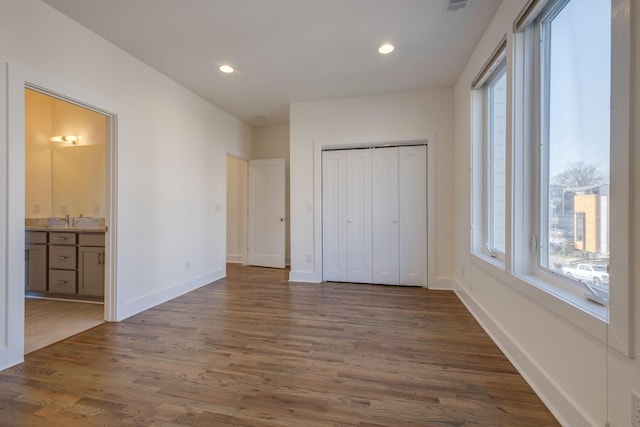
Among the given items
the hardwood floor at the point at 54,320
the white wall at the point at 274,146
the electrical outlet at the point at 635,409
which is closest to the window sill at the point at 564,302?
the electrical outlet at the point at 635,409

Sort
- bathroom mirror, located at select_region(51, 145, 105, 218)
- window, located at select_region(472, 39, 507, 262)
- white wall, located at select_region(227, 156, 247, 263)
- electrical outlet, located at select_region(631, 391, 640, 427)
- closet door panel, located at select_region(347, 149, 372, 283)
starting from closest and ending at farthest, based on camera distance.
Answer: electrical outlet, located at select_region(631, 391, 640, 427), window, located at select_region(472, 39, 507, 262), bathroom mirror, located at select_region(51, 145, 105, 218), closet door panel, located at select_region(347, 149, 372, 283), white wall, located at select_region(227, 156, 247, 263)

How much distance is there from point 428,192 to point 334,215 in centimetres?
135

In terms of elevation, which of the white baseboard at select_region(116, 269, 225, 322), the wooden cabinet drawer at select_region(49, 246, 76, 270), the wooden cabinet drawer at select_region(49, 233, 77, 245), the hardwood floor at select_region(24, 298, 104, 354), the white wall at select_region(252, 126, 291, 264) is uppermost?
the white wall at select_region(252, 126, 291, 264)

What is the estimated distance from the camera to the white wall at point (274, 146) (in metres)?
5.56

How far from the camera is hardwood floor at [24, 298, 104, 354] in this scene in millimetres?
2399

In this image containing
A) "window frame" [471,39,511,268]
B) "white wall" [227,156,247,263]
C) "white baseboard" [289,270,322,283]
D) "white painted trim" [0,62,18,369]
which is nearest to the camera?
"white painted trim" [0,62,18,369]

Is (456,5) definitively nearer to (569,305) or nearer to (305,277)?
(569,305)

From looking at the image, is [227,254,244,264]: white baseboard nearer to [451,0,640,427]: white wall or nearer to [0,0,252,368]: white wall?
[0,0,252,368]: white wall

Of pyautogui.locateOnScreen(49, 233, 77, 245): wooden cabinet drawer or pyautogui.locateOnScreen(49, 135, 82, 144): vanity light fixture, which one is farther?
pyautogui.locateOnScreen(49, 135, 82, 144): vanity light fixture

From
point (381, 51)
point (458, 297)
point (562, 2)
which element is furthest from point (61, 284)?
point (562, 2)

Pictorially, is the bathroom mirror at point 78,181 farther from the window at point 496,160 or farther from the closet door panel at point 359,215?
the window at point 496,160

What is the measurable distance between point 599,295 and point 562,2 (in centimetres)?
162

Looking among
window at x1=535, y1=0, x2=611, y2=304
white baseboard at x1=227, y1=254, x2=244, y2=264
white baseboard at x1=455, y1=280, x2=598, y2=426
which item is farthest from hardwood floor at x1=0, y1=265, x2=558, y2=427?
white baseboard at x1=227, y1=254, x2=244, y2=264

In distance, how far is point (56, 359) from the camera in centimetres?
207
